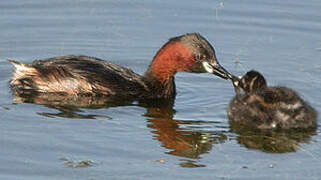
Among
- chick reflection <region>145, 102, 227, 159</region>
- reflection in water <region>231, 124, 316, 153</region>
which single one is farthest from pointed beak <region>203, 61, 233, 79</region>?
reflection in water <region>231, 124, 316, 153</region>

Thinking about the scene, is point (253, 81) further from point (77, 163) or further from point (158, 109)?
point (77, 163)

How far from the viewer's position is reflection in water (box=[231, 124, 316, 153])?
9.45 metres

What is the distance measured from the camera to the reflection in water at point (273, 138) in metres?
9.45

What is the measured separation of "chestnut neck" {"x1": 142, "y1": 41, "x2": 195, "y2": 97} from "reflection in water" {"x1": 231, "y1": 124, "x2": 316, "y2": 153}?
157 cm

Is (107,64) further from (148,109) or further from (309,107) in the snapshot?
(309,107)

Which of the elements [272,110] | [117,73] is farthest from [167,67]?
[272,110]

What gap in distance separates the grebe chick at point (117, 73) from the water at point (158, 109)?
30cm

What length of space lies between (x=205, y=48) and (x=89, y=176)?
353 centimetres

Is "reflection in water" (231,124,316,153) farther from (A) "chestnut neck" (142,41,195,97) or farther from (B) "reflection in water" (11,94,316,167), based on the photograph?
(A) "chestnut neck" (142,41,195,97)

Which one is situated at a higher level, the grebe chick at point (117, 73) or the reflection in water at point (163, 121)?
the grebe chick at point (117, 73)

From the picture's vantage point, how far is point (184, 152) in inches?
365

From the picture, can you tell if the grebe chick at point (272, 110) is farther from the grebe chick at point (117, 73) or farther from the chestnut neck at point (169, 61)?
the chestnut neck at point (169, 61)

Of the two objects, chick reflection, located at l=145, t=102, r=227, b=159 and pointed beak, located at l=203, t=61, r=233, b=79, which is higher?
pointed beak, located at l=203, t=61, r=233, b=79

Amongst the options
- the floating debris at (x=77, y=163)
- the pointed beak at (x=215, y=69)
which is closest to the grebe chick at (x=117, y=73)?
the pointed beak at (x=215, y=69)
